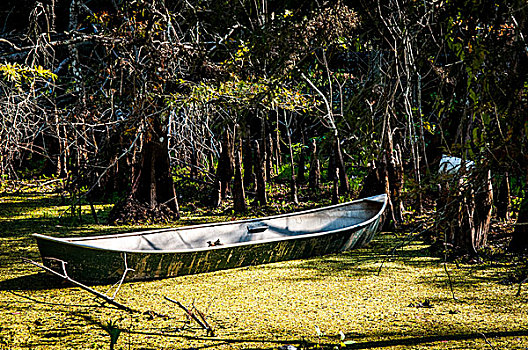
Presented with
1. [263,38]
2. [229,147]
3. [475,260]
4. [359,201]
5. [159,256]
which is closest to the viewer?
[263,38]

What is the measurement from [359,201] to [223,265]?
234 cm

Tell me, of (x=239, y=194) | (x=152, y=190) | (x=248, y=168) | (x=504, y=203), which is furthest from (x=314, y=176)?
(x=504, y=203)

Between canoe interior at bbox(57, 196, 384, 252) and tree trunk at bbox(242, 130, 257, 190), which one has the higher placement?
tree trunk at bbox(242, 130, 257, 190)

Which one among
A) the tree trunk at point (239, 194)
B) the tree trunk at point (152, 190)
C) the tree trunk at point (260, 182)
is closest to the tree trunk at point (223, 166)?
the tree trunk at point (260, 182)

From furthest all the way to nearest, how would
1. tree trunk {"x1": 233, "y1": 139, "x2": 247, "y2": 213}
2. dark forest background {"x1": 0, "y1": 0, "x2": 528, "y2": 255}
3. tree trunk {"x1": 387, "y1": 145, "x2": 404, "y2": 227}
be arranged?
1. tree trunk {"x1": 233, "y1": 139, "x2": 247, "y2": 213}
2. tree trunk {"x1": 387, "y1": 145, "x2": 404, "y2": 227}
3. dark forest background {"x1": 0, "y1": 0, "x2": 528, "y2": 255}

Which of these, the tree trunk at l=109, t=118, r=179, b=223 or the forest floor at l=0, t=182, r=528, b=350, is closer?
the forest floor at l=0, t=182, r=528, b=350

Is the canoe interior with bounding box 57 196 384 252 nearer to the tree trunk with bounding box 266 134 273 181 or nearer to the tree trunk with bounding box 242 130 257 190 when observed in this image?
the tree trunk with bounding box 242 130 257 190

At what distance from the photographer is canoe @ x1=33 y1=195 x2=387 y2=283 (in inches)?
181

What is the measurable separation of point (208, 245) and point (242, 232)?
56cm

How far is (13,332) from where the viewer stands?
357 centimetres

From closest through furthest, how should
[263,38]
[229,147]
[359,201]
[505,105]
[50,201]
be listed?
[505,105]
[263,38]
[359,201]
[229,147]
[50,201]

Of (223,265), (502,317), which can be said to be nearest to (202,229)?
(223,265)

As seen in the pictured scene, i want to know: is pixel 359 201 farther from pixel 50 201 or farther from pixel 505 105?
pixel 50 201

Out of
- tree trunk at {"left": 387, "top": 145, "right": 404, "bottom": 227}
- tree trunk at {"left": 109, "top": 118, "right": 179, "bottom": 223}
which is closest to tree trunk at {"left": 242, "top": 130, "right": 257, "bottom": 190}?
tree trunk at {"left": 109, "top": 118, "right": 179, "bottom": 223}
